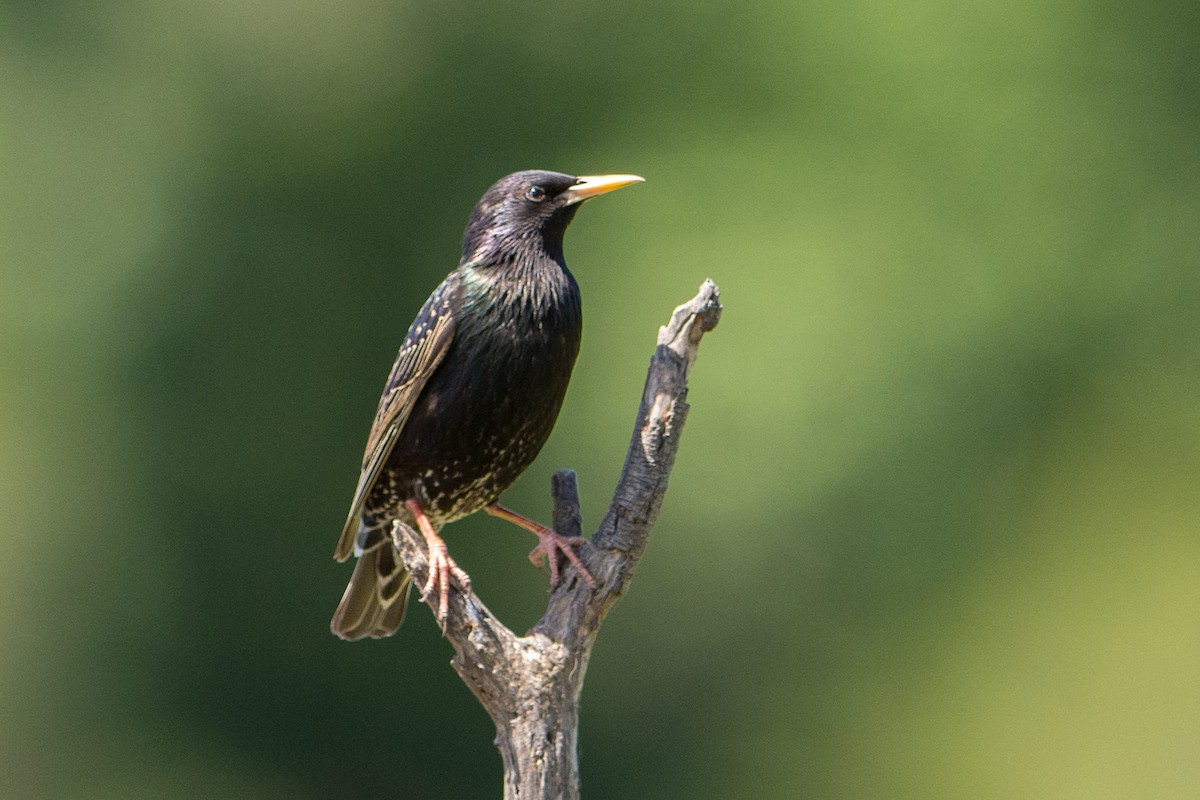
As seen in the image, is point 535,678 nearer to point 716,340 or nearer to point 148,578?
point 716,340

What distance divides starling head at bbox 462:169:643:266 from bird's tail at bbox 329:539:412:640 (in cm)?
94

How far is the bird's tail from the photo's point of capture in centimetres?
475

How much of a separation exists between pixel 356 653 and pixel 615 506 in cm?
496

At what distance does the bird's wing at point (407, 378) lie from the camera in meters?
4.36

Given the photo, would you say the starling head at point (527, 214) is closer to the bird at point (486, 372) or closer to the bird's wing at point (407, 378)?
the bird at point (486, 372)

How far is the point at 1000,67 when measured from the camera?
9.57m

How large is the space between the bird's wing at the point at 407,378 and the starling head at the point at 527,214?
0.15 m

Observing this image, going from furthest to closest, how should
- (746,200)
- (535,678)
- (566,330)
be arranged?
1. (746,200)
2. (566,330)
3. (535,678)

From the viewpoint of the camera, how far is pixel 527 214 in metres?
4.52

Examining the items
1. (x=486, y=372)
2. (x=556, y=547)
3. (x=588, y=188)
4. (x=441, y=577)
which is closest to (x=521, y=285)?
(x=486, y=372)

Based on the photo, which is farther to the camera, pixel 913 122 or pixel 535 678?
pixel 913 122

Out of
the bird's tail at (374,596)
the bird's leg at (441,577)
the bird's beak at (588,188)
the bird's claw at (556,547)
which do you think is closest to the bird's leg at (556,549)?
the bird's claw at (556,547)

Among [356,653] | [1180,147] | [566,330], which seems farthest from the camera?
[1180,147]

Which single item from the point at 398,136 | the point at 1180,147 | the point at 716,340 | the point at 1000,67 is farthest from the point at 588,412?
the point at 1180,147
